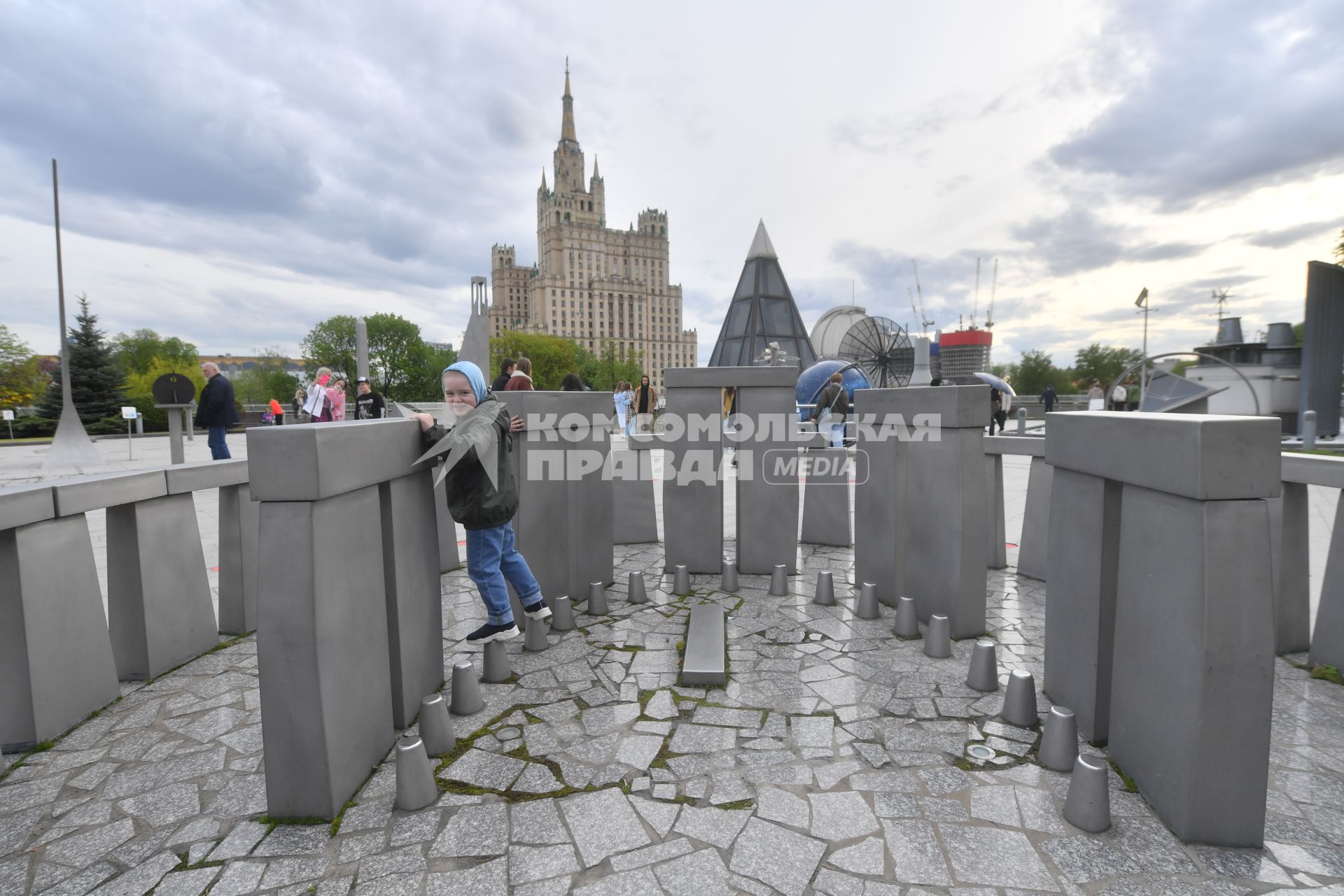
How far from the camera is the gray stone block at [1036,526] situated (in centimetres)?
561

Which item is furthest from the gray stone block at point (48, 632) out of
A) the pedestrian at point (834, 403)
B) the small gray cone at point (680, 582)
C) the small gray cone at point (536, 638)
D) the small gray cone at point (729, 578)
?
the pedestrian at point (834, 403)

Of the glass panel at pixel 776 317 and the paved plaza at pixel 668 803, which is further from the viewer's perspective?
the glass panel at pixel 776 317

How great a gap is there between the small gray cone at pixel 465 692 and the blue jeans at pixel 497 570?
0.69 m

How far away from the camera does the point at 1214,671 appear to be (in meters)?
2.20

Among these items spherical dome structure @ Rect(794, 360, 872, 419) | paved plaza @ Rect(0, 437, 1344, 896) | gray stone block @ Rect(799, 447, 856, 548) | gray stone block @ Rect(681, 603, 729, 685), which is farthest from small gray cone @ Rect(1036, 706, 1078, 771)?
spherical dome structure @ Rect(794, 360, 872, 419)

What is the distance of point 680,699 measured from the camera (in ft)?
11.4

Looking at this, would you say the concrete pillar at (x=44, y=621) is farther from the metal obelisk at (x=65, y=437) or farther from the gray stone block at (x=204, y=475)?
the metal obelisk at (x=65, y=437)

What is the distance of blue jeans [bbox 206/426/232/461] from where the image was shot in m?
9.82

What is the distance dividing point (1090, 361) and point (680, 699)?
8535cm

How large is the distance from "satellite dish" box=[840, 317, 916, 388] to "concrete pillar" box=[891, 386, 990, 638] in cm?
3578

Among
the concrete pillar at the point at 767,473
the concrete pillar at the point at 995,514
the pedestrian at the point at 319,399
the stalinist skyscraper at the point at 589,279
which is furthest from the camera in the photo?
the stalinist skyscraper at the point at 589,279

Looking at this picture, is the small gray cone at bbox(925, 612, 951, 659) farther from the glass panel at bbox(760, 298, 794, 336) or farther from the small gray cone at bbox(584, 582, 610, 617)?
the glass panel at bbox(760, 298, 794, 336)

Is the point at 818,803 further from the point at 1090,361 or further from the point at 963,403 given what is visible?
the point at 1090,361

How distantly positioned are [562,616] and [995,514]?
14.6ft
